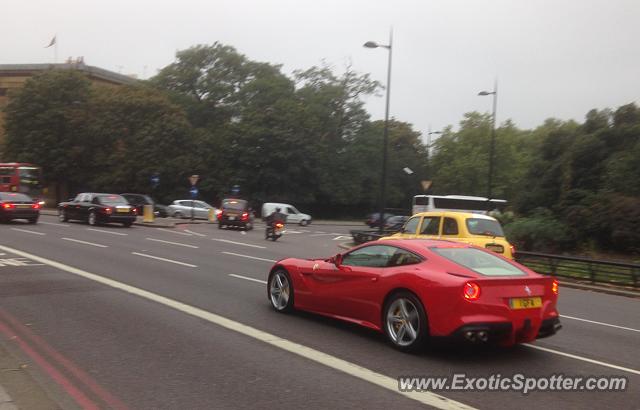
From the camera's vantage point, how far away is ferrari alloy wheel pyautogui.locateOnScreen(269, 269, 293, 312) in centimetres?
824

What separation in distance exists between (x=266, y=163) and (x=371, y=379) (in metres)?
47.9

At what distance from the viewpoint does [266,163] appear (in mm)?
52625

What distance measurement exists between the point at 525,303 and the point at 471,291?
680 mm

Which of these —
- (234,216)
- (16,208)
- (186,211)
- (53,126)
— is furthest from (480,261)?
(53,126)

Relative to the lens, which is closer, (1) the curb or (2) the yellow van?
(1) the curb

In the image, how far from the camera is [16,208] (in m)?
25.3

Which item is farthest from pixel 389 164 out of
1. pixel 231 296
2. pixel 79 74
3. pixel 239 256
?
pixel 231 296

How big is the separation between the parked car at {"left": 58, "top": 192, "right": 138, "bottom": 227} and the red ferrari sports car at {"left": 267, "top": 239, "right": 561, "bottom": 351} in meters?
21.1

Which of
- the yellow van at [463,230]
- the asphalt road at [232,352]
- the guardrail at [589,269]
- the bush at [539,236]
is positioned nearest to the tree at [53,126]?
the bush at [539,236]

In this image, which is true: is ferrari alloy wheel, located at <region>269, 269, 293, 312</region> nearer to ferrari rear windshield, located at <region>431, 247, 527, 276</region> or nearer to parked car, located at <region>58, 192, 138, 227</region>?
ferrari rear windshield, located at <region>431, 247, 527, 276</region>

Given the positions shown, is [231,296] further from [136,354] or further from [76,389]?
[76,389]

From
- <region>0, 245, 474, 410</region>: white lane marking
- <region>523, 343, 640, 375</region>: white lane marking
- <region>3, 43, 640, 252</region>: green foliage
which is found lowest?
<region>0, 245, 474, 410</region>: white lane marking

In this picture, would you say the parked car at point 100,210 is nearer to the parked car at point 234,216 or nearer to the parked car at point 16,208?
the parked car at point 16,208

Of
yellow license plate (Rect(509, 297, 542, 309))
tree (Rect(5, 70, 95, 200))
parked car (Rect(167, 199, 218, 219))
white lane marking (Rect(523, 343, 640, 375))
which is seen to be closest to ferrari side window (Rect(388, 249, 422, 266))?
yellow license plate (Rect(509, 297, 542, 309))
